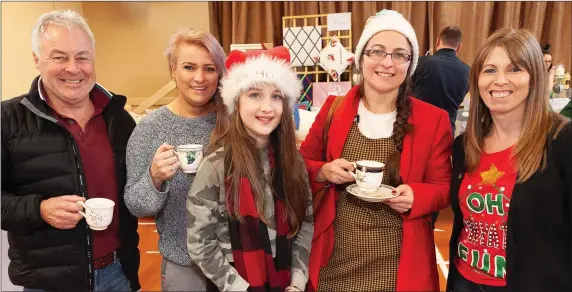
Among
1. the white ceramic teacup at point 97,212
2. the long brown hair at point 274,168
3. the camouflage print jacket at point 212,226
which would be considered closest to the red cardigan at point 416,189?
the long brown hair at point 274,168

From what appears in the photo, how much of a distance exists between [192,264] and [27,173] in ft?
2.14

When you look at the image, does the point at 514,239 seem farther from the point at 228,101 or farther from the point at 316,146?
the point at 228,101

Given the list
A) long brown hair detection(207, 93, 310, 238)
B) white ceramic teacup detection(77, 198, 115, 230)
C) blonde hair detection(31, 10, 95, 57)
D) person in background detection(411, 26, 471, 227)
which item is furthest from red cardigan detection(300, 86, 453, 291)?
person in background detection(411, 26, 471, 227)

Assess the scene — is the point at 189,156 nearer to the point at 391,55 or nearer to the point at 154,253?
the point at 391,55

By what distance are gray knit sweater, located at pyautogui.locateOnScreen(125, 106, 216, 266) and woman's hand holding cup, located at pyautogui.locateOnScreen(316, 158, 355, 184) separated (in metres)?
0.46

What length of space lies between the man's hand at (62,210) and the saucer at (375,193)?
924 millimetres

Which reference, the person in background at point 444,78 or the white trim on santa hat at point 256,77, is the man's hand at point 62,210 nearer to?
the white trim on santa hat at point 256,77

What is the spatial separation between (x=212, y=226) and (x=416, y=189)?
0.72 metres

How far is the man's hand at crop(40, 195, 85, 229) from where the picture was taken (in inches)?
52.9

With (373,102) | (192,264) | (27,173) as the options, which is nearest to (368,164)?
(373,102)

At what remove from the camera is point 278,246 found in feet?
4.54

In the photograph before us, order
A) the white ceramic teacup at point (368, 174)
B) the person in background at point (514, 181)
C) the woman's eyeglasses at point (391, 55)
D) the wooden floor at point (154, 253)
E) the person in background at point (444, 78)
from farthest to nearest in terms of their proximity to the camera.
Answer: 1. the person in background at point (444, 78)
2. the wooden floor at point (154, 253)
3. the woman's eyeglasses at point (391, 55)
4. the white ceramic teacup at point (368, 174)
5. the person in background at point (514, 181)

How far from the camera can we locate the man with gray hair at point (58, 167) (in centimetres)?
139

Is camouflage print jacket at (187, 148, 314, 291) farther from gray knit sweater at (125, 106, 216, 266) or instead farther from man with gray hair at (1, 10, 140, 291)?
man with gray hair at (1, 10, 140, 291)
